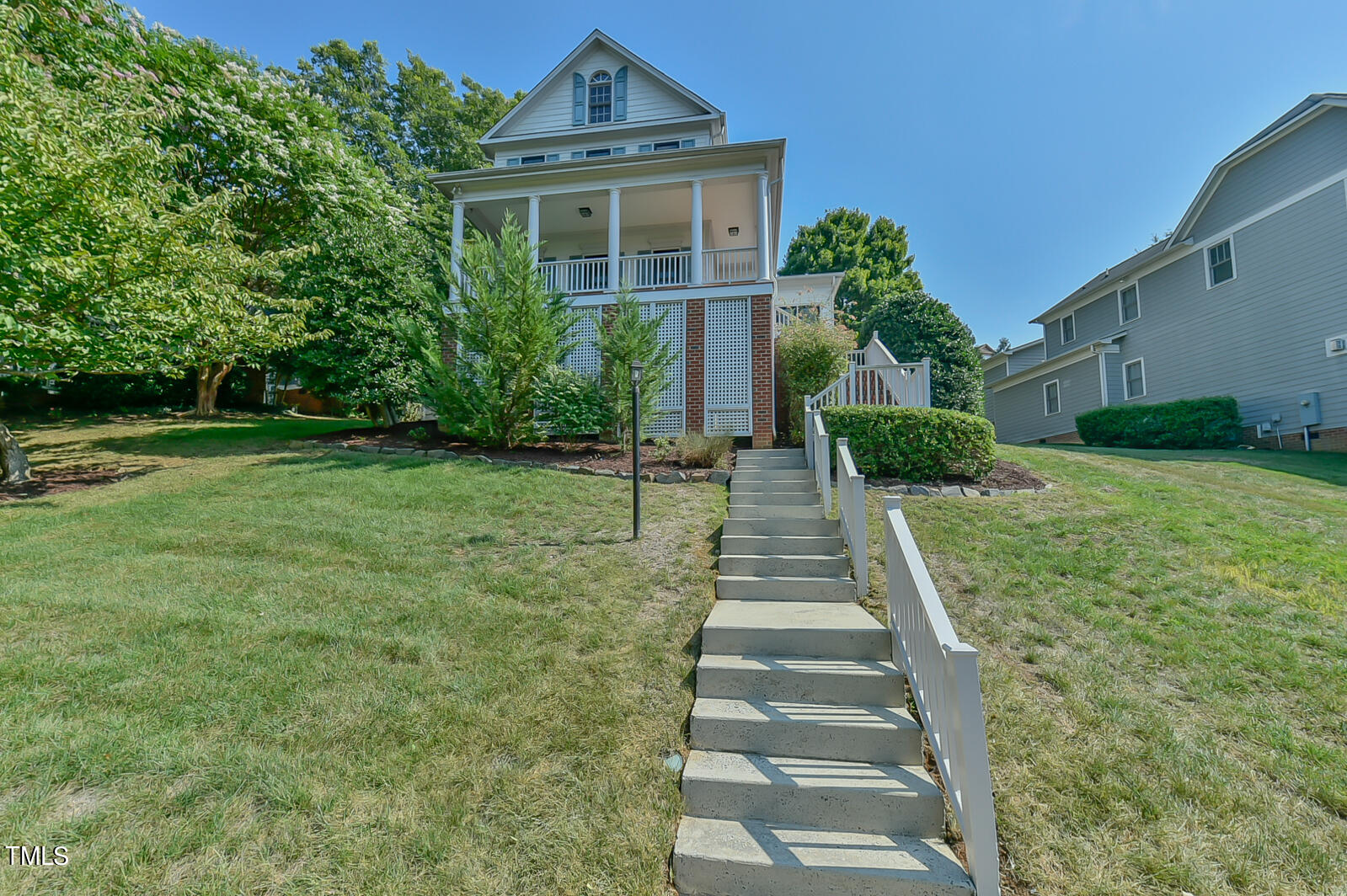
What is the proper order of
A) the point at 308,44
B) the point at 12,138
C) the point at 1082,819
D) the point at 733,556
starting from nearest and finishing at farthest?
1. the point at 1082,819
2. the point at 733,556
3. the point at 12,138
4. the point at 308,44

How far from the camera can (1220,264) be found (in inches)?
536

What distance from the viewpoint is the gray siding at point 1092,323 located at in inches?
680

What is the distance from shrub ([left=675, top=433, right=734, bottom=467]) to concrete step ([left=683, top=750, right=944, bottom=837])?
592 cm

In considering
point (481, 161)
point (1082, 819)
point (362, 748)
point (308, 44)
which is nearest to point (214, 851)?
point (362, 748)

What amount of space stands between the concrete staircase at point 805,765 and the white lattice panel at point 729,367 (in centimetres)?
611

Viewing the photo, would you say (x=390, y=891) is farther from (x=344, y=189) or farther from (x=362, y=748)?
(x=344, y=189)

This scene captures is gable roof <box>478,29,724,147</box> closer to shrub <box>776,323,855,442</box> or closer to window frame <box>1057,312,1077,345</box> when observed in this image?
shrub <box>776,323,855,442</box>

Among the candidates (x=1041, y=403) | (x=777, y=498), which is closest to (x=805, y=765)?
(x=777, y=498)

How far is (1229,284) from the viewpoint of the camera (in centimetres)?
1327

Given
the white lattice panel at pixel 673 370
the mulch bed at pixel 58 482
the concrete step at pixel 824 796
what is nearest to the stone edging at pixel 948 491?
the white lattice panel at pixel 673 370

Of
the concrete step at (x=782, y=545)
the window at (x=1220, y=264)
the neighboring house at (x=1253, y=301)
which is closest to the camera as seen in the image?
the concrete step at (x=782, y=545)

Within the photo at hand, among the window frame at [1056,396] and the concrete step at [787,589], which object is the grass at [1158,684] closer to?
the concrete step at [787,589]

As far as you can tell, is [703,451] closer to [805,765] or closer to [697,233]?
[697,233]

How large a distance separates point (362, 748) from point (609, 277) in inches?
407
